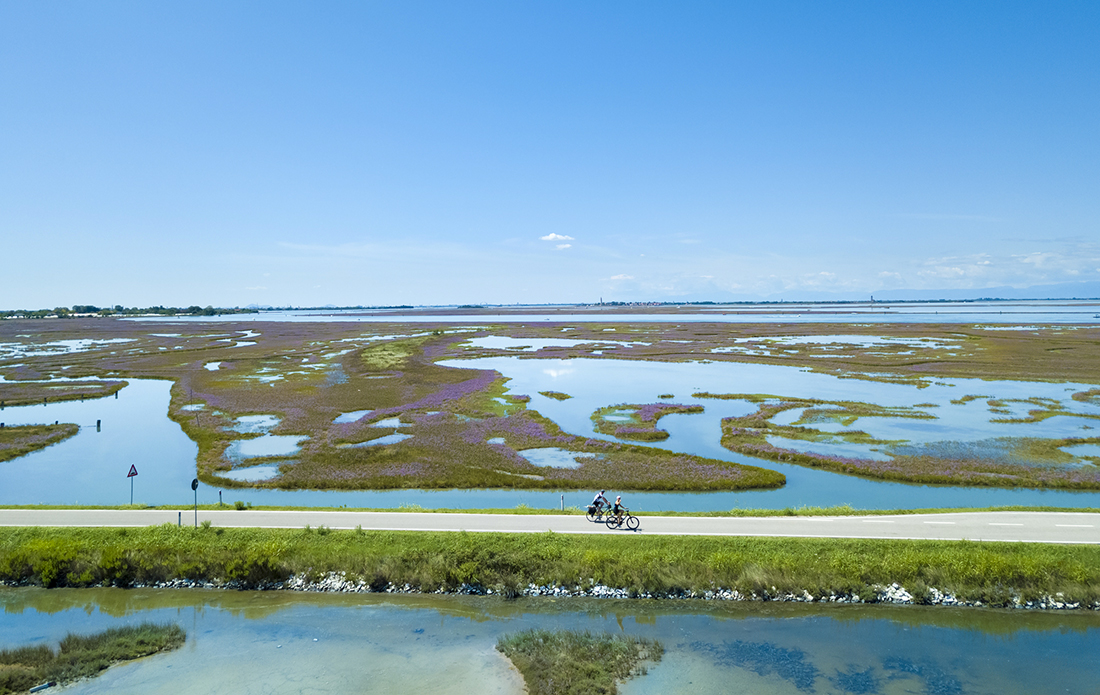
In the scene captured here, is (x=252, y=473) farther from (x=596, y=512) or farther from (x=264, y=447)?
(x=596, y=512)

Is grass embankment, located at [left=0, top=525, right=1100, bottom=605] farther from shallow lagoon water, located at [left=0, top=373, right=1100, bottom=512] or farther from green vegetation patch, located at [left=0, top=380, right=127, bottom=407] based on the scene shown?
green vegetation patch, located at [left=0, top=380, right=127, bottom=407]

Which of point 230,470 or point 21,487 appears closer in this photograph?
point 21,487

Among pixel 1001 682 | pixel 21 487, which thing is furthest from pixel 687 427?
pixel 21 487

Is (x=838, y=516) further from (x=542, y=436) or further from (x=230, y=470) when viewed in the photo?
(x=230, y=470)

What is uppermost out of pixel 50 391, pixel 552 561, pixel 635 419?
pixel 50 391

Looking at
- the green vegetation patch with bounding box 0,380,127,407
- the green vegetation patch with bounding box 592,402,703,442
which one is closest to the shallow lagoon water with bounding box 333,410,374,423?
the green vegetation patch with bounding box 592,402,703,442

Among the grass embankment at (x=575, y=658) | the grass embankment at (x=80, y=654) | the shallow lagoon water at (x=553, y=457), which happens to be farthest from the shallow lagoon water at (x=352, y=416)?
the grass embankment at (x=575, y=658)

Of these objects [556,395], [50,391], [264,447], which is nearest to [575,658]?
[264,447]
